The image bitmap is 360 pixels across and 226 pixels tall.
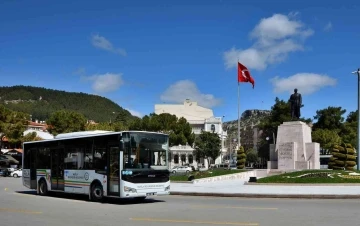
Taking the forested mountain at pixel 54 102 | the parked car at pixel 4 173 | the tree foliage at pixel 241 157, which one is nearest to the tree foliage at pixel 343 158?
the tree foliage at pixel 241 157

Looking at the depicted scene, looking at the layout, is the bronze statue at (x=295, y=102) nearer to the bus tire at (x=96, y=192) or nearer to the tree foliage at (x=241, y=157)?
the tree foliage at (x=241, y=157)

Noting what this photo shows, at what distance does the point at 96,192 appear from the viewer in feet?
58.9

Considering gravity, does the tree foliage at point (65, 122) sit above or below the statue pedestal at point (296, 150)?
above

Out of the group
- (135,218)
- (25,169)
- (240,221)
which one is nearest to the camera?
(240,221)

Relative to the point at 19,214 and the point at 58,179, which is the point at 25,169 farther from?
the point at 19,214

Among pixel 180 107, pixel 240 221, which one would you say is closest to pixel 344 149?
pixel 240 221

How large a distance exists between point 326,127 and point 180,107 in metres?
45.1

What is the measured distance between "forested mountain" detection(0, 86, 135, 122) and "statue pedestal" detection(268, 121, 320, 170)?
11770 centimetres

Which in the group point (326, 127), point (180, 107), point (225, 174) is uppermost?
point (180, 107)

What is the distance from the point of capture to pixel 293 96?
36.7m

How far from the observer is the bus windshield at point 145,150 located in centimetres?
1650

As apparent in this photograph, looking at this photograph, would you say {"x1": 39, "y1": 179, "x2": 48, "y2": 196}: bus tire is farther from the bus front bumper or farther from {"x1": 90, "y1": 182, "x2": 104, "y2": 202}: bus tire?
the bus front bumper

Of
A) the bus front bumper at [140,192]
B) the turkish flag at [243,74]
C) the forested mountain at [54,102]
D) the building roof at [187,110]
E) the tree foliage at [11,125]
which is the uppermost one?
the forested mountain at [54,102]

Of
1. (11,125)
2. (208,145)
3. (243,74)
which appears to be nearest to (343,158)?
(243,74)
